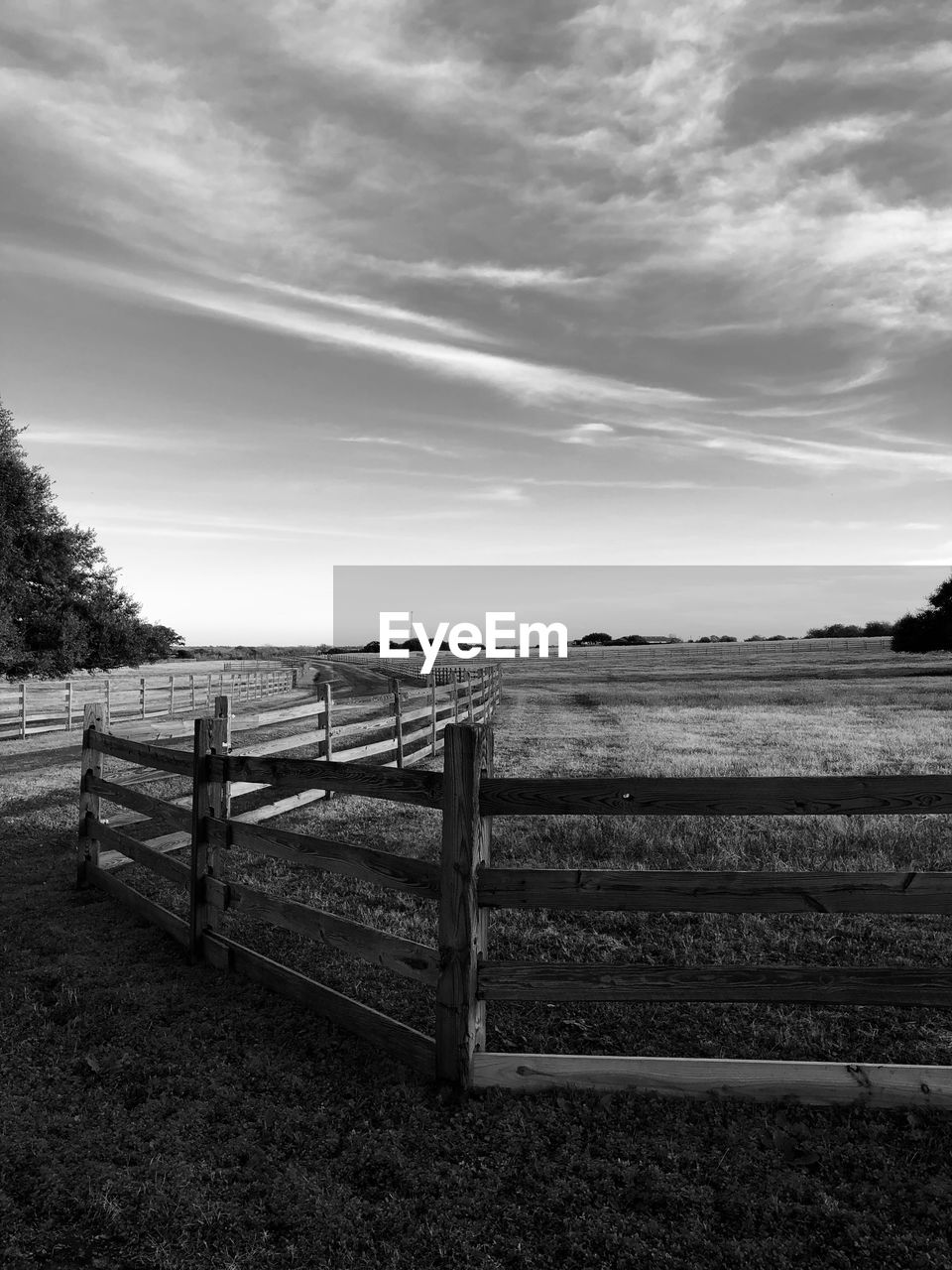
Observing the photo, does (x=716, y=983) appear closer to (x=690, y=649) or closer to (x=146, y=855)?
(x=146, y=855)

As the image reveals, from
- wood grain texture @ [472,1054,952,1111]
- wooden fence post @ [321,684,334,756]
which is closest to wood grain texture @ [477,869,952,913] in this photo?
wood grain texture @ [472,1054,952,1111]

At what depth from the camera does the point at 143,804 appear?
7.04 m

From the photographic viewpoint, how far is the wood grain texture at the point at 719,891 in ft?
12.7

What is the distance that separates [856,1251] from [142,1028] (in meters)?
3.91

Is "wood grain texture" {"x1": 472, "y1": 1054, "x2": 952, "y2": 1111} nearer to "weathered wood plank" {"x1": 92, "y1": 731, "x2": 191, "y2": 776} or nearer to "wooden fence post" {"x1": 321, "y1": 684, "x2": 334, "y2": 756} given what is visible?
"weathered wood plank" {"x1": 92, "y1": 731, "x2": 191, "y2": 776}

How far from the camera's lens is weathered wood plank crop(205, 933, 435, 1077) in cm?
423

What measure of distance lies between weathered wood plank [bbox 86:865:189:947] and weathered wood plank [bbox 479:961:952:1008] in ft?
10.3

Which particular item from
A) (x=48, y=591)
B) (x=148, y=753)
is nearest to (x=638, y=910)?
(x=148, y=753)

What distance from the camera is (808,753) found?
662 inches

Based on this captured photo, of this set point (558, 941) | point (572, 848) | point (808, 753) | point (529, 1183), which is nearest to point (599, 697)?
point (808, 753)

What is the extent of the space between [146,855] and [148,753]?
2.84ft

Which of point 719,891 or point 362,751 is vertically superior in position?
point 719,891

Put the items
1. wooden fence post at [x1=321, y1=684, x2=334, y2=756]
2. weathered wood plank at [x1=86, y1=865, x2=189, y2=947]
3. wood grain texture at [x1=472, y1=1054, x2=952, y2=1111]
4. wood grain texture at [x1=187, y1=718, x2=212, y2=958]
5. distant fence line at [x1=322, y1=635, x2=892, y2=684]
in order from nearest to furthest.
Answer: wood grain texture at [x1=472, y1=1054, x2=952, y2=1111] → wood grain texture at [x1=187, y1=718, x2=212, y2=958] → weathered wood plank at [x1=86, y1=865, x2=189, y2=947] → wooden fence post at [x1=321, y1=684, x2=334, y2=756] → distant fence line at [x1=322, y1=635, x2=892, y2=684]

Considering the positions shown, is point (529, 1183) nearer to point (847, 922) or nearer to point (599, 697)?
point (847, 922)
